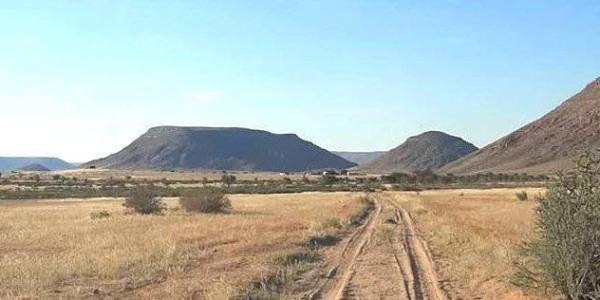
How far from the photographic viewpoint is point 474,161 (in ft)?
656

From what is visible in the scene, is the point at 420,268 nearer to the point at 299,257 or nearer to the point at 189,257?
the point at 299,257

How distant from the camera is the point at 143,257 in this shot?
2108 centimetres

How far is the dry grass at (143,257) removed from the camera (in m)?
16.2

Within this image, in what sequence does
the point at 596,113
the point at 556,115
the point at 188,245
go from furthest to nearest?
the point at 556,115
the point at 596,113
the point at 188,245

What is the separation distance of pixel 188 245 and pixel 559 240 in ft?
44.4

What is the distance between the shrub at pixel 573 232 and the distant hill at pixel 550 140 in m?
138

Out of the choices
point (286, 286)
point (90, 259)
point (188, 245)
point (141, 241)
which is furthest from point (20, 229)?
point (286, 286)

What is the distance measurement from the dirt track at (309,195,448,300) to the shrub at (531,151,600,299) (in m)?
2.18

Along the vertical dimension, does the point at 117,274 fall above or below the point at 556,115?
below

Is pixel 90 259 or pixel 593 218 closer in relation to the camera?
pixel 593 218

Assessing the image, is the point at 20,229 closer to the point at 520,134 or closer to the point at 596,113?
the point at 596,113

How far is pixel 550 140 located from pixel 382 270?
158m

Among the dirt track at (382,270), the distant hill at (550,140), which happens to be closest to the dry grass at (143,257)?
the dirt track at (382,270)

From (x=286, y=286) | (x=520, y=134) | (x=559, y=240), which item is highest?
(x=520, y=134)
